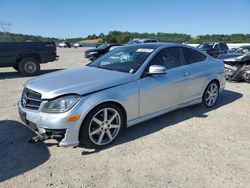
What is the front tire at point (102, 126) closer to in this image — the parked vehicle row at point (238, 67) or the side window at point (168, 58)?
the side window at point (168, 58)

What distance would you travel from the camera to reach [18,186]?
295 centimetres

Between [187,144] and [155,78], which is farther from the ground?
[155,78]

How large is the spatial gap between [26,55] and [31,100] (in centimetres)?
827

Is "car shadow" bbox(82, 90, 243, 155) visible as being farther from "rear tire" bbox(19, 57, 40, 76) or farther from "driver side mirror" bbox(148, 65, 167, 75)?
"rear tire" bbox(19, 57, 40, 76)

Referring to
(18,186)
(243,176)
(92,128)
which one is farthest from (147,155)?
(18,186)

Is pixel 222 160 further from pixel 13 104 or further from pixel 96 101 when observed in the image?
pixel 13 104

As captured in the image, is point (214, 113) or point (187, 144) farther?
point (214, 113)

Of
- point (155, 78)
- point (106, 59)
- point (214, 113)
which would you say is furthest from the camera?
point (214, 113)

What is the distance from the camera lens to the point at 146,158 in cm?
359

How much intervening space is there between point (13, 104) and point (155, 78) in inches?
150

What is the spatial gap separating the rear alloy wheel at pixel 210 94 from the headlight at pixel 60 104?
11.1 feet

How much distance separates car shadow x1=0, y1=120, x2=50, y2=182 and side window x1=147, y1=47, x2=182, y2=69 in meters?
2.43

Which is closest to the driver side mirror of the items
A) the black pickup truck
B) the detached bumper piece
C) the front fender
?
the front fender

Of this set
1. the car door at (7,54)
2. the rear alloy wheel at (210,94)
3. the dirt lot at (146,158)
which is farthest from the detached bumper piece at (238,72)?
the car door at (7,54)
